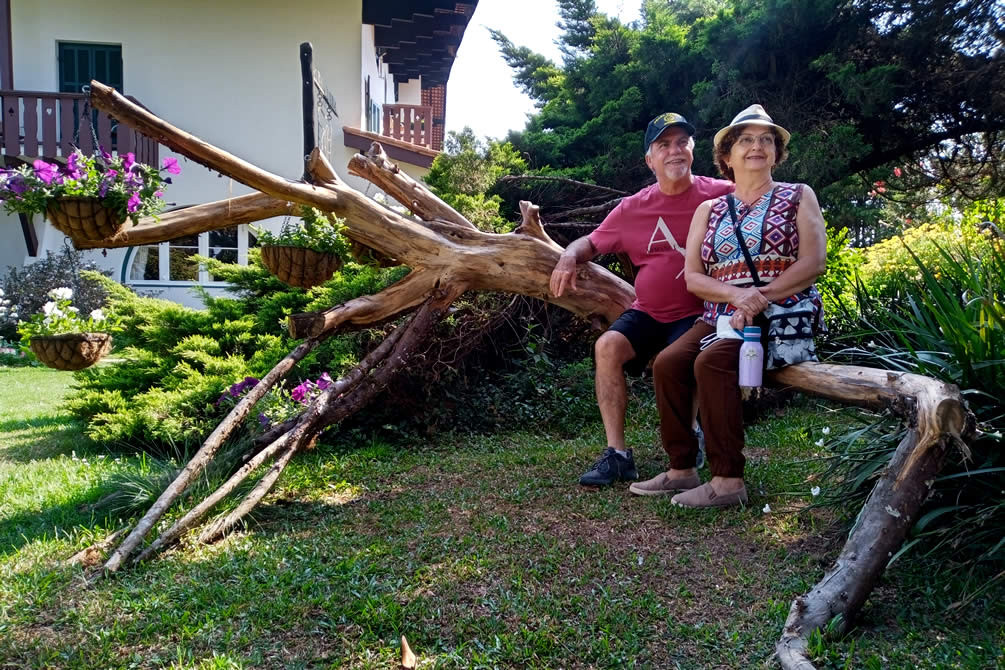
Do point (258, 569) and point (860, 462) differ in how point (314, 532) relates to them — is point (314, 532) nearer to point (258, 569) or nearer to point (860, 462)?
point (258, 569)

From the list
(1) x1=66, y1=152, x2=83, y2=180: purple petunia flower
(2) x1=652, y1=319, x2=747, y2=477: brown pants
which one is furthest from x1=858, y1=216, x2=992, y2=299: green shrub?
(1) x1=66, y1=152, x2=83, y2=180: purple petunia flower

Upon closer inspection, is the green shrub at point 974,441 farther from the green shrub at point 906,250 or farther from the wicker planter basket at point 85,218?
the wicker planter basket at point 85,218

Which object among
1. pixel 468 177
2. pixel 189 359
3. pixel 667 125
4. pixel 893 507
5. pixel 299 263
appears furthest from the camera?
pixel 468 177

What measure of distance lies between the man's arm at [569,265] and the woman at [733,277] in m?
0.93

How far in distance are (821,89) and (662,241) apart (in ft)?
19.1

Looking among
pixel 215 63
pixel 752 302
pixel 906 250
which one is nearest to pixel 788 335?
pixel 752 302

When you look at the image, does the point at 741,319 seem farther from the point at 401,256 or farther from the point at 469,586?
the point at 401,256

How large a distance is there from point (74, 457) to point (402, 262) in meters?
2.97

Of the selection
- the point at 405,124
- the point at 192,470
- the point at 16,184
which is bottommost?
the point at 192,470

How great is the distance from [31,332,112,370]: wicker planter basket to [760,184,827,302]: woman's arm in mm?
3943

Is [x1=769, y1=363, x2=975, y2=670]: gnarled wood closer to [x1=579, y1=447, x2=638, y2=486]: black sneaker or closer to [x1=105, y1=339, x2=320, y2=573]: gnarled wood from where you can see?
[x1=579, y1=447, x2=638, y2=486]: black sneaker

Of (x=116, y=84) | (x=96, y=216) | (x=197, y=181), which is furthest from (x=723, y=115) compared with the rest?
(x=116, y=84)

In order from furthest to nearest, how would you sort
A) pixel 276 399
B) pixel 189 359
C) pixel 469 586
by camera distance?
1. pixel 189 359
2. pixel 276 399
3. pixel 469 586

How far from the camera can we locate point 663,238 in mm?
4703
